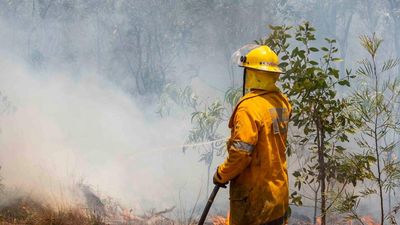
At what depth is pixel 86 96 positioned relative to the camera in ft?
35.8

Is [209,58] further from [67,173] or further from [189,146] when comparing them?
[67,173]

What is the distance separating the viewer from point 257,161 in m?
2.60

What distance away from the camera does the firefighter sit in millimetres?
2498

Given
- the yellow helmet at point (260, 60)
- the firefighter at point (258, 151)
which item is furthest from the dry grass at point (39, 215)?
the yellow helmet at point (260, 60)

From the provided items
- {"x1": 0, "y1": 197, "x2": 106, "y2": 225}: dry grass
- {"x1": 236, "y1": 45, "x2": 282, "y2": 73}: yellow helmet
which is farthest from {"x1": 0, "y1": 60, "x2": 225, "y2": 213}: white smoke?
{"x1": 236, "y1": 45, "x2": 282, "y2": 73}: yellow helmet

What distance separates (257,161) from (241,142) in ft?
0.70

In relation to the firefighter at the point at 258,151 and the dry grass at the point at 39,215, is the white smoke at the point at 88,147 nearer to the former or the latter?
the dry grass at the point at 39,215

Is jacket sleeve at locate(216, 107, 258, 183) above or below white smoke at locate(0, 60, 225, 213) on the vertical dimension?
above

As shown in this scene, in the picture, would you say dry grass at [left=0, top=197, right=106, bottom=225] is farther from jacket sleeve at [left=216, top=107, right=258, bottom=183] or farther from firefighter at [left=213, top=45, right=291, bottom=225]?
jacket sleeve at [left=216, top=107, right=258, bottom=183]

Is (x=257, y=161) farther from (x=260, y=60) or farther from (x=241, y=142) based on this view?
(x=260, y=60)

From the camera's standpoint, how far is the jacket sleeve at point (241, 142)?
246cm

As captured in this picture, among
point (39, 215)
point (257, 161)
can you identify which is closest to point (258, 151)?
point (257, 161)

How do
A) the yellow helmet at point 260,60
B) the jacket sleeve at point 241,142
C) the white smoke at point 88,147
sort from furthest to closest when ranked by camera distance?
1. the white smoke at point 88,147
2. the yellow helmet at point 260,60
3. the jacket sleeve at point 241,142

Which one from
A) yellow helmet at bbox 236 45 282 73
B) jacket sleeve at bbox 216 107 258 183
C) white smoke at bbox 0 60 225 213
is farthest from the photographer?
white smoke at bbox 0 60 225 213
